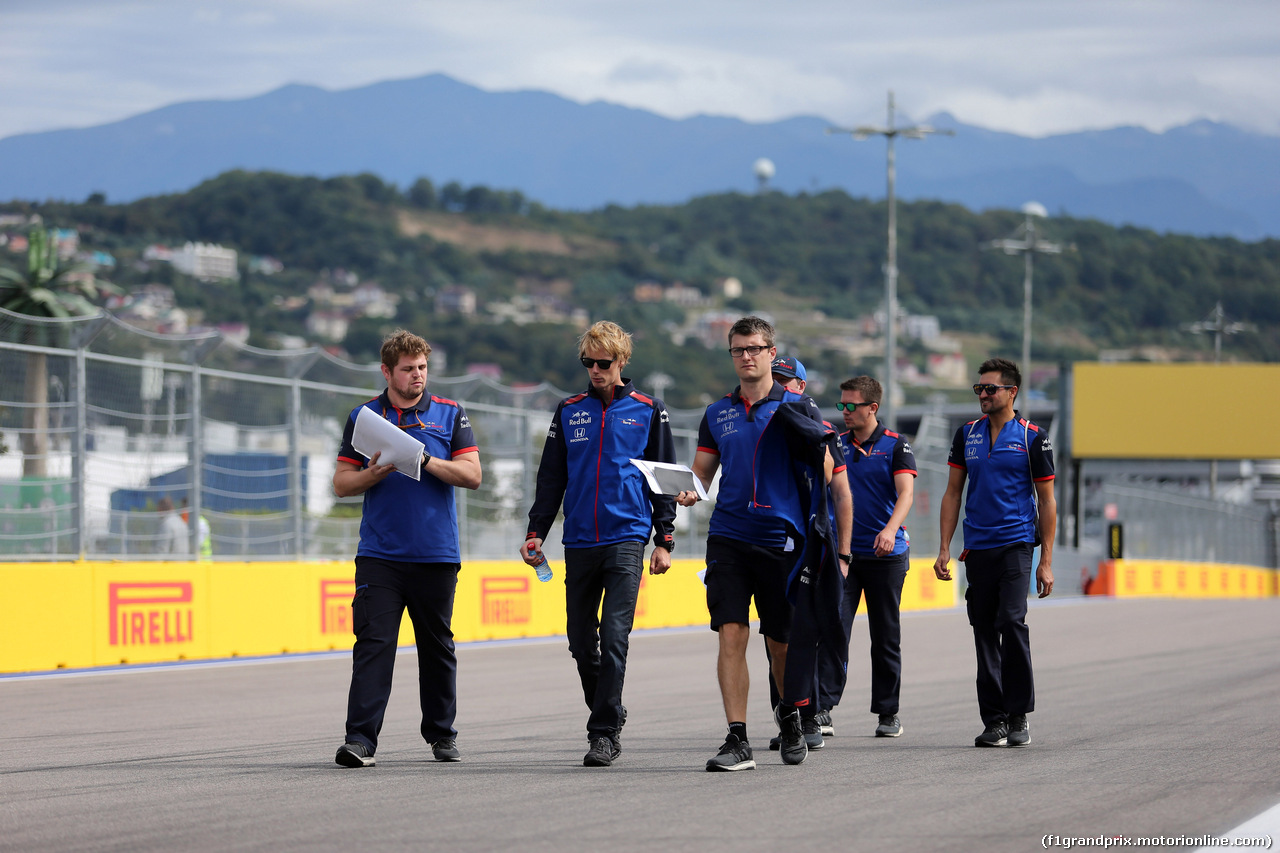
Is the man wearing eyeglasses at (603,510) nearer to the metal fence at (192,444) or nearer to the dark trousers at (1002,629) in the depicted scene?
the dark trousers at (1002,629)

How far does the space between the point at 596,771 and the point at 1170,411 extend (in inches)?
1786

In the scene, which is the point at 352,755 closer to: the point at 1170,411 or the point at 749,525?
the point at 749,525

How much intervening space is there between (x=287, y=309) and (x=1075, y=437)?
368 ft

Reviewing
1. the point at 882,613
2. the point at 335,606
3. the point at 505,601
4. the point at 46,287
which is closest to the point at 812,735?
the point at 882,613

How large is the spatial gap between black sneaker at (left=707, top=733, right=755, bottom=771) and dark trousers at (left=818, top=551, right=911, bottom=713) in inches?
64.4

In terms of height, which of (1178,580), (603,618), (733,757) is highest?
(603,618)

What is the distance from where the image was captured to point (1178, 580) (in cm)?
4372

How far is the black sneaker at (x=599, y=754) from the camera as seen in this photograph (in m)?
7.04

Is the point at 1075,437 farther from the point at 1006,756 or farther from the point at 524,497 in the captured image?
the point at 1006,756

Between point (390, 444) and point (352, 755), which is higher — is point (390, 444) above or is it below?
above

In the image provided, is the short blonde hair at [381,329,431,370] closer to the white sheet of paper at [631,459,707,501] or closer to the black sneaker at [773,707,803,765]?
the white sheet of paper at [631,459,707,501]

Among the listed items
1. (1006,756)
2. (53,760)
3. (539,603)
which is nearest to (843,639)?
(1006,756)

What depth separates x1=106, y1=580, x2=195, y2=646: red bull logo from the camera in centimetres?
1305

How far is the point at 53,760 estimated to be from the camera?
23.9 ft
